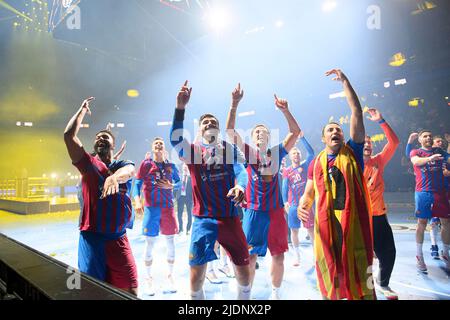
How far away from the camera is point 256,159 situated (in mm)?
3090

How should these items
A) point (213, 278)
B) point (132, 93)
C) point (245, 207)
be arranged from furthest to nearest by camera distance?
point (132, 93) < point (213, 278) < point (245, 207)

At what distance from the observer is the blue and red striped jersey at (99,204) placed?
228 centimetres

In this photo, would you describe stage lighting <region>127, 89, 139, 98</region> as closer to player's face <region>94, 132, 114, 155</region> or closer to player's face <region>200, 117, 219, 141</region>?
player's face <region>94, 132, 114, 155</region>

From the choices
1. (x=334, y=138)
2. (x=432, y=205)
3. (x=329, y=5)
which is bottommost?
(x=432, y=205)

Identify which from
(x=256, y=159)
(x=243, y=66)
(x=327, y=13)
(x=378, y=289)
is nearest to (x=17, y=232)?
(x=256, y=159)

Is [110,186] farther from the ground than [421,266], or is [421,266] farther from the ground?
[110,186]

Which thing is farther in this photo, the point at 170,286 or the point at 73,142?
the point at 170,286

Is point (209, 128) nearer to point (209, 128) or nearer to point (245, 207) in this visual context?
point (209, 128)

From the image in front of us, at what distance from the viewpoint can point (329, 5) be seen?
12.0m

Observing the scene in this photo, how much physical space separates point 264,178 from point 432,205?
3183 mm

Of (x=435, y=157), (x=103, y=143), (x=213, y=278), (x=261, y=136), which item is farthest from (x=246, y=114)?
(x=103, y=143)

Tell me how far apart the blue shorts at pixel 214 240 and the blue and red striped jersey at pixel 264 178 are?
0.73m

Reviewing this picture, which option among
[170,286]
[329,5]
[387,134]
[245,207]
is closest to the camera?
[387,134]

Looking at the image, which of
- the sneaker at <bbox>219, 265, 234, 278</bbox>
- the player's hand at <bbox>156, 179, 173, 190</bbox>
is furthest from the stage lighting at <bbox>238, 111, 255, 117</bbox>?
the sneaker at <bbox>219, 265, 234, 278</bbox>
